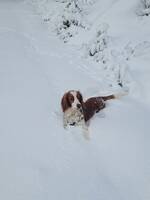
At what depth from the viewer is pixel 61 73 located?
6426 mm

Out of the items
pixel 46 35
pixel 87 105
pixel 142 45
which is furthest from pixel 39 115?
pixel 46 35

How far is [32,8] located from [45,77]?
24.5ft

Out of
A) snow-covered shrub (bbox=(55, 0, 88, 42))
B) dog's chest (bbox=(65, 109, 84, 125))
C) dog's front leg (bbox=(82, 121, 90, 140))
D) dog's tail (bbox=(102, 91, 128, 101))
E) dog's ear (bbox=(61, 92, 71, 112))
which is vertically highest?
snow-covered shrub (bbox=(55, 0, 88, 42))

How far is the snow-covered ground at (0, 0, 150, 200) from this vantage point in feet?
11.1

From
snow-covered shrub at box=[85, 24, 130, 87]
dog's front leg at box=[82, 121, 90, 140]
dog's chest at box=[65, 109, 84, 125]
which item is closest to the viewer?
dog's front leg at box=[82, 121, 90, 140]

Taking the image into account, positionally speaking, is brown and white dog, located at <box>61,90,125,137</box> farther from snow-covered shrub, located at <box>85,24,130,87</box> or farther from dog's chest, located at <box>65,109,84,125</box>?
snow-covered shrub, located at <box>85,24,130,87</box>

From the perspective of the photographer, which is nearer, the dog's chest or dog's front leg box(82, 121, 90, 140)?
dog's front leg box(82, 121, 90, 140)

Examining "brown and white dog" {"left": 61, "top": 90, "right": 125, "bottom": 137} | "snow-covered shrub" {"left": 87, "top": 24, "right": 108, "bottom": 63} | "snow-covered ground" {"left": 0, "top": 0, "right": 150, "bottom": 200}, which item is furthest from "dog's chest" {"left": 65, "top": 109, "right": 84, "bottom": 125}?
"snow-covered shrub" {"left": 87, "top": 24, "right": 108, "bottom": 63}

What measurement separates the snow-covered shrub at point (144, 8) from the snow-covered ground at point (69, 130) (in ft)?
1.26

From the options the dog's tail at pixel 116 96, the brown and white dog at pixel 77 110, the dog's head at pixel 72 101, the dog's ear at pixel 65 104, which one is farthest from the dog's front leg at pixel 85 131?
the dog's tail at pixel 116 96

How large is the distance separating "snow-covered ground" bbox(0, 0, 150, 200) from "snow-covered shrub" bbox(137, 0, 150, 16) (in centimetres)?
38

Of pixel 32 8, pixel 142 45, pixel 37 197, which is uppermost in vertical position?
pixel 32 8

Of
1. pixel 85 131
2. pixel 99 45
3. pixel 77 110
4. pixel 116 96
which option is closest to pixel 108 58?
pixel 99 45

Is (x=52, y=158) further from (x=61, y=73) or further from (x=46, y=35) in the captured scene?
(x=46, y=35)
